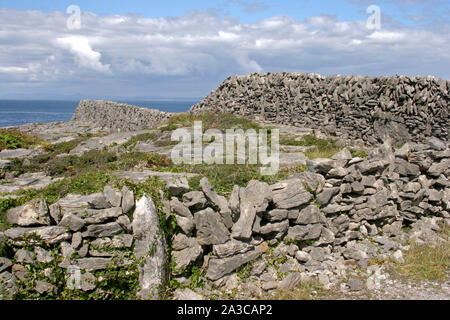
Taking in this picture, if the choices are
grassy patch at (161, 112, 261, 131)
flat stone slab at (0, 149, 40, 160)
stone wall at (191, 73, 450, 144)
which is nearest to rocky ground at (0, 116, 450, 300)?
stone wall at (191, 73, 450, 144)

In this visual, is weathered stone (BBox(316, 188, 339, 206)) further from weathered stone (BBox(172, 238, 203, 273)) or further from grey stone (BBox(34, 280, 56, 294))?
grey stone (BBox(34, 280, 56, 294))

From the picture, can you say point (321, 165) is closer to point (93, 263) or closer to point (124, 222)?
point (124, 222)

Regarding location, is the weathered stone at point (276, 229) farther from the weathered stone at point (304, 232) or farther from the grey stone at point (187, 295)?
the grey stone at point (187, 295)

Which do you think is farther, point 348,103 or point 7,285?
point 348,103

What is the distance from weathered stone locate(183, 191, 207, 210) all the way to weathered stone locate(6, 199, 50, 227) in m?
2.74

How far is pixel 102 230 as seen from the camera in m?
7.11

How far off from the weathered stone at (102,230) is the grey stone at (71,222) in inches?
7.5

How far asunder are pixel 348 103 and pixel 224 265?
1064 cm

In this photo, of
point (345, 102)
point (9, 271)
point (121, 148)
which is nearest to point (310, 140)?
point (345, 102)

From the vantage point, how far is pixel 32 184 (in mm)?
10227

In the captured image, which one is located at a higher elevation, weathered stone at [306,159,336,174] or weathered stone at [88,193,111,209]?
weathered stone at [306,159,336,174]

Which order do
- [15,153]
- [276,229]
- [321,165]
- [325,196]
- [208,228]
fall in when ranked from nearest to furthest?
[208,228], [276,229], [325,196], [321,165], [15,153]

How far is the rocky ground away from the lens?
7648mm

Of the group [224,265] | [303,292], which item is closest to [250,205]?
[224,265]
